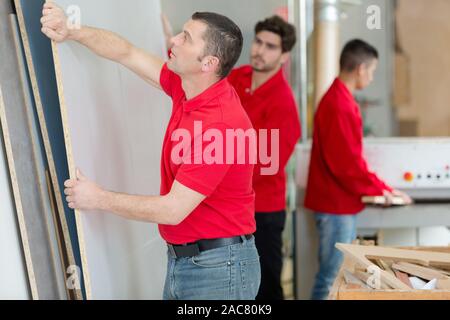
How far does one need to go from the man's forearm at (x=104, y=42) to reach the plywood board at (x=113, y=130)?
19 mm

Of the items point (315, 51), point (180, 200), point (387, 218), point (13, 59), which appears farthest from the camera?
point (315, 51)

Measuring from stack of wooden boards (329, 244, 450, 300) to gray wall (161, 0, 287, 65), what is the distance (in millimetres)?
574

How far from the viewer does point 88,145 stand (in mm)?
1661

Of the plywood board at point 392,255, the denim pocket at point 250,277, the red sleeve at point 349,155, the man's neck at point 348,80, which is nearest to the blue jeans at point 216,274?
the denim pocket at point 250,277

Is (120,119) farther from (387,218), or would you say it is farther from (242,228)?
(387,218)

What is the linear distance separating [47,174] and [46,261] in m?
0.24

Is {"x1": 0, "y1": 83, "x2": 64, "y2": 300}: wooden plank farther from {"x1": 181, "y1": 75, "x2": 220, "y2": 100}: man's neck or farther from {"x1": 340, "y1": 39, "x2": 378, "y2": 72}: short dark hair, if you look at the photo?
{"x1": 340, "y1": 39, "x2": 378, "y2": 72}: short dark hair

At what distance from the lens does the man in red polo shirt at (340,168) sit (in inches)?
97.1

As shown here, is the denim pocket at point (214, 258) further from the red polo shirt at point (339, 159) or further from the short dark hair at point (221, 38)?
the red polo shirt at point (339, 159)

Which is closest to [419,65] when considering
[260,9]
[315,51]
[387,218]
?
[315,51]

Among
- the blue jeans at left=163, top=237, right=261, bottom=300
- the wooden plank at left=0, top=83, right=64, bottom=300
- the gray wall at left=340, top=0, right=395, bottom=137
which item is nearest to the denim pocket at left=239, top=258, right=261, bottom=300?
the blue jeans at left=163, top=237, right=261, bottom=300

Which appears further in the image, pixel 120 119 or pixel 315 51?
pixel 315 51

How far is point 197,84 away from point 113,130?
0.31m
